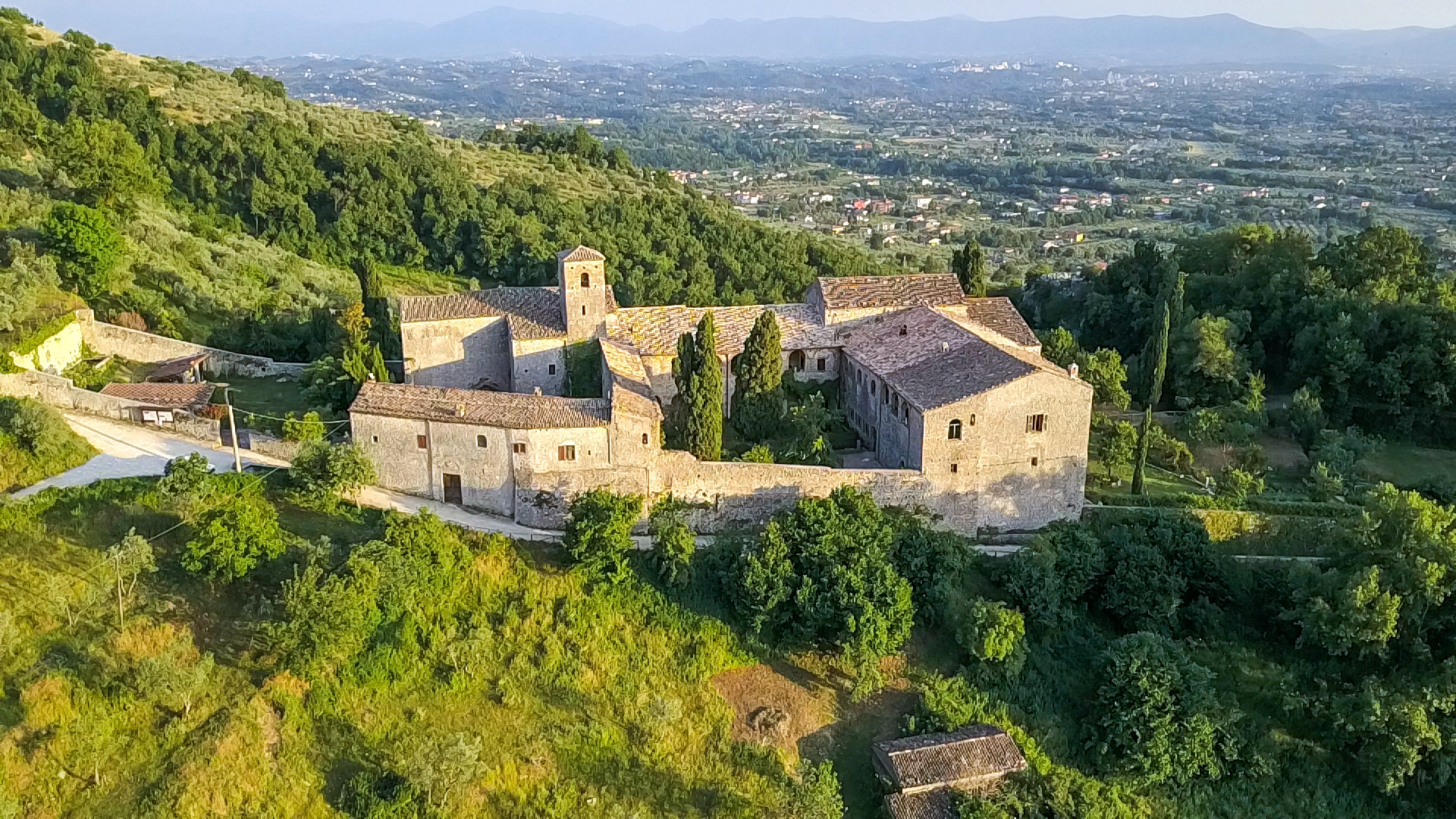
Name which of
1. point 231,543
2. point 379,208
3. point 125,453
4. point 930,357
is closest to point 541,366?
point 125,453

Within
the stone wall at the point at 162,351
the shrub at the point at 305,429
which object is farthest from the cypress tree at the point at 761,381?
the stone wall at the point at 162,351

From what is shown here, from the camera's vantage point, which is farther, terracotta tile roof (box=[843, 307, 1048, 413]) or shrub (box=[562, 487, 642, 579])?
terracotta tile roof (box=[843, 307, 1048, 413])

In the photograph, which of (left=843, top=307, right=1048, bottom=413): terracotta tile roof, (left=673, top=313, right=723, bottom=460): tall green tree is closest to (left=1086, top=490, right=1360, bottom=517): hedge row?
(left=843, top=307, right=1048, bottom=413): terracotta tile roof

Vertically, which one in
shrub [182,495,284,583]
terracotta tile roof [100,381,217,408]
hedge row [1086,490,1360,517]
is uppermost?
terracotta tile roof [100,381,217,408]

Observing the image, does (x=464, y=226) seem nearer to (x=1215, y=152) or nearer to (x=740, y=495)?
(x=740, y=495)

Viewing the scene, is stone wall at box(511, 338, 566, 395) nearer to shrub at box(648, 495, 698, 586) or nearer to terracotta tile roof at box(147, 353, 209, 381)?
shrub at box(648, 495, 698, 586)
